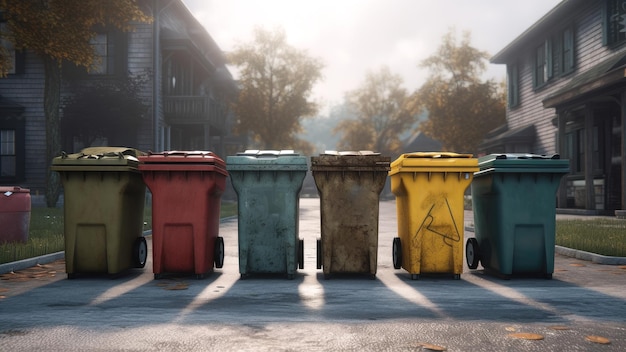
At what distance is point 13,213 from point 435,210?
21.6 ft

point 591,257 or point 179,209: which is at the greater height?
point 179,209

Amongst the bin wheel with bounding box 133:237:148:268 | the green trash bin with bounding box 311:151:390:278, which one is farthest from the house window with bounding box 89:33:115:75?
the green trash bin with bounding box 311:151:390:278

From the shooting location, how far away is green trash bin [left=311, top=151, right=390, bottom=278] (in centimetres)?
706

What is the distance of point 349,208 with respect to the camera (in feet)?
23.3

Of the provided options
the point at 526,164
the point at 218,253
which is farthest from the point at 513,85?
the point at 218,253

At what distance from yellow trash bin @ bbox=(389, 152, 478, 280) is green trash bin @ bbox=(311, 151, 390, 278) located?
366 mm

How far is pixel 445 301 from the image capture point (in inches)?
226

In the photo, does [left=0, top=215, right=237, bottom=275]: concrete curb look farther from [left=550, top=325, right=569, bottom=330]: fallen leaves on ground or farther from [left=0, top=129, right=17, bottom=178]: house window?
[left=0, top=129, right=17, bottom=178]: house window

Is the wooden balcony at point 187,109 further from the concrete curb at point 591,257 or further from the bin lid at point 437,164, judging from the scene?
the bin lid at point 437,164

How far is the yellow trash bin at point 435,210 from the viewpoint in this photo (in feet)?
22.8

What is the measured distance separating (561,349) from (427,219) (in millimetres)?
3041

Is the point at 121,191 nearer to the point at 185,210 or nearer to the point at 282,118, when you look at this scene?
the point at 185,210

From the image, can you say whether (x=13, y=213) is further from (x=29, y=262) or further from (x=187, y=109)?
(x=187, y=109)

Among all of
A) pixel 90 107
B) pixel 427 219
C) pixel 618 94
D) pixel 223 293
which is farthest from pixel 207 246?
pixel 90 107
